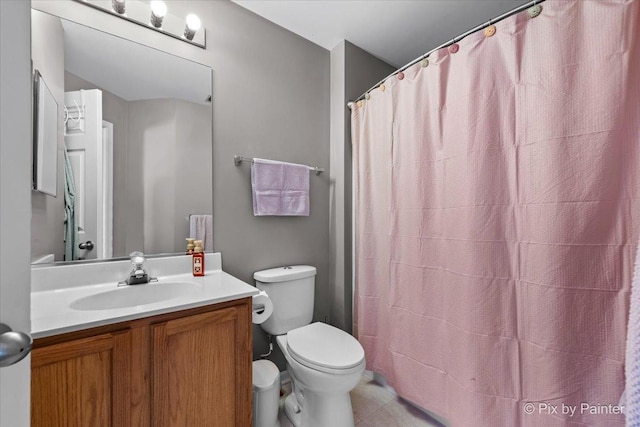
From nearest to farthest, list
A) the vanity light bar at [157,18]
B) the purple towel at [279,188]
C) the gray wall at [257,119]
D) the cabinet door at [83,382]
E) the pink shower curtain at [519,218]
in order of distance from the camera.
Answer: the cabinet door at [83,382] → the pink shower curtain at [519,218] → the vanity light bar at [157,18] → the gray wall at [257,119] → the purple towel at [279,188]

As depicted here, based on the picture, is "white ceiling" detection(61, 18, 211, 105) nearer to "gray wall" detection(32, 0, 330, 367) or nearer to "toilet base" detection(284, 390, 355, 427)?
"gray wall" detection(32, 0, 330, 367)

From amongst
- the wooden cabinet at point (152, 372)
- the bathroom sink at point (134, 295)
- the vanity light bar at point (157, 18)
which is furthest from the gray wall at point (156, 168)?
the wooden cabinet at point (152, 372)

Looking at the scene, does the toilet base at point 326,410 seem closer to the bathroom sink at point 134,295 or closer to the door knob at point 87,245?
the bathroom sink at point 134,295

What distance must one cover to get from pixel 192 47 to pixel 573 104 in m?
1.80

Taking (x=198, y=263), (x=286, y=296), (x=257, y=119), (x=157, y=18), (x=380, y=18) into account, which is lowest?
(x=286, y=296)

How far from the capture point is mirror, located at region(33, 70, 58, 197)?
1.08m

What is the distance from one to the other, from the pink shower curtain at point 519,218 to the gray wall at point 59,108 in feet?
5.44

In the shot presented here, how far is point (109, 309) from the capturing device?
3.74 ft

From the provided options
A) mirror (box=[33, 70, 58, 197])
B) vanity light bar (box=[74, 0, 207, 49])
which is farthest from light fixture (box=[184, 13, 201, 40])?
mirror (box=[33, 70, 58, 197])

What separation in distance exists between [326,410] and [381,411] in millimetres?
449

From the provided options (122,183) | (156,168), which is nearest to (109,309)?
(122,183)

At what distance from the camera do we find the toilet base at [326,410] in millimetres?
1285

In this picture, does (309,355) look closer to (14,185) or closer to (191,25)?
(14,185)

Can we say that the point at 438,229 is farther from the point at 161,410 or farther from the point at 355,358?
the point at 161,410
